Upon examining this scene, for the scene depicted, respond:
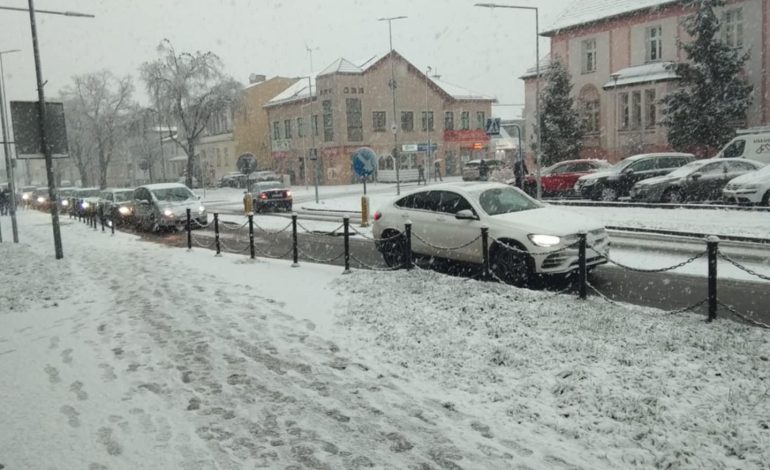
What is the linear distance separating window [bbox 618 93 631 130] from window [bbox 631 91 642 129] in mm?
316

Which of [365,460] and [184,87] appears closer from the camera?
[365,460]

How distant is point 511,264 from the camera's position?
376 inches

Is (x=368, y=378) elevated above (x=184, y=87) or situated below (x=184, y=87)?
below

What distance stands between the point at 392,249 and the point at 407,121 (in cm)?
4557

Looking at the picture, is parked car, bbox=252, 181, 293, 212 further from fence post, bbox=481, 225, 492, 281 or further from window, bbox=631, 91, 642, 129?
window, bbox=631, 91, 642, 129

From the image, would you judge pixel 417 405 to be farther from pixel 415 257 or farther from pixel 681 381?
pixel 415 257

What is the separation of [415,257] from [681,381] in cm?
643

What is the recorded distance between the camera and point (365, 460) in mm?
4250


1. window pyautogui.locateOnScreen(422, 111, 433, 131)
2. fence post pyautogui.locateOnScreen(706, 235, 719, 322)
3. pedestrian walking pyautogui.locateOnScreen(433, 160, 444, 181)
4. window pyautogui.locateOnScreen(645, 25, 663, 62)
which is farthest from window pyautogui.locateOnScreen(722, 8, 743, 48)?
fence post pyautogui.locateOnScreen(706, 235, 719, 322)

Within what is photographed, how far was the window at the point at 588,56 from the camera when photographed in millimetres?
38969

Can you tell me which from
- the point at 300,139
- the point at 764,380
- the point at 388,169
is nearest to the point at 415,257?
the point at 764,380

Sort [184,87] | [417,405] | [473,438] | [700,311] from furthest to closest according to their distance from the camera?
[184,87] < [700,311] < [417,405] < [473,438]

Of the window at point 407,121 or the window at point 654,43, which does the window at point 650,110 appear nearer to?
the window at point 654,43

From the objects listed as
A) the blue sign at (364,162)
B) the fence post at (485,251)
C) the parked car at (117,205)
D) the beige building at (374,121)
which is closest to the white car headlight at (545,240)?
the fence post at (485,251)
